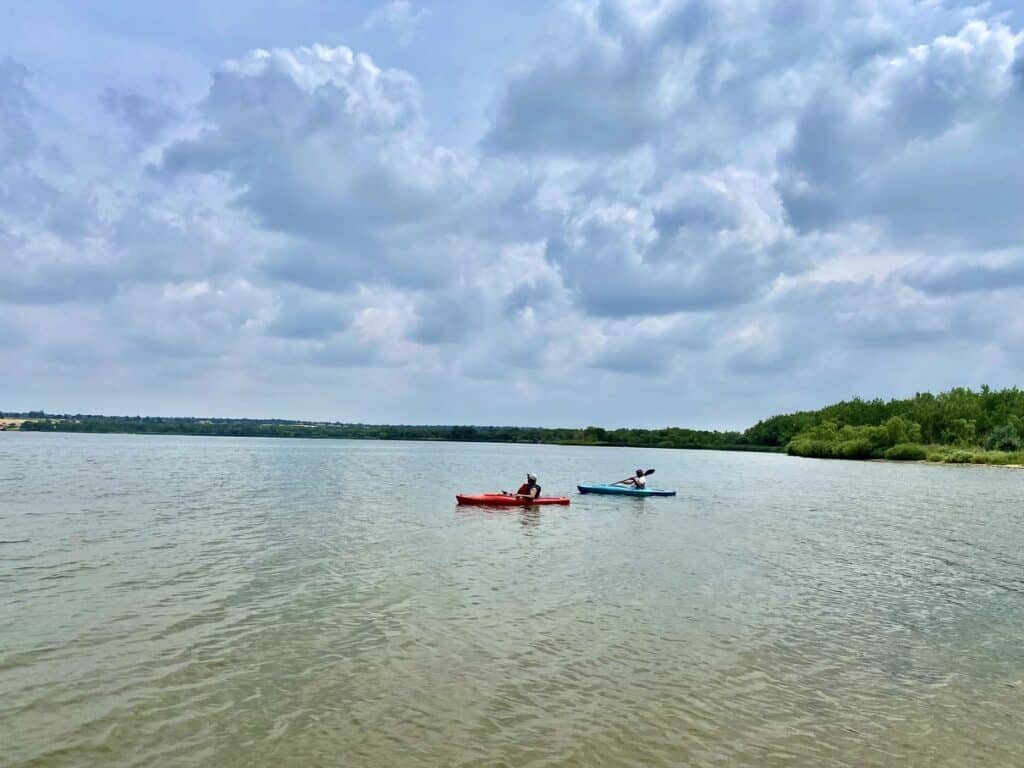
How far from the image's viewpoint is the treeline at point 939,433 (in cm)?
12975

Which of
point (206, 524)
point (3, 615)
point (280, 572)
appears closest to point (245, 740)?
point (3, 615)

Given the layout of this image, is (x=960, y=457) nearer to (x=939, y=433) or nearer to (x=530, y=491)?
(x=939, y=433)

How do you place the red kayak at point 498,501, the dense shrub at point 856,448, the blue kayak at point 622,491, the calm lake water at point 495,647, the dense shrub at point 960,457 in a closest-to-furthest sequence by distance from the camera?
the calm lake water at point 495,647, the red kayak at point 498,501, the blue kayak at point 622,491, the dense shrub at point 960,457, the dense shrub at point 856,448

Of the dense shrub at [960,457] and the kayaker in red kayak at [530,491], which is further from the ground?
the dense shrub at [960,457]

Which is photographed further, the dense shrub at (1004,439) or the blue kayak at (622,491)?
the dense shrub at (1004,439)

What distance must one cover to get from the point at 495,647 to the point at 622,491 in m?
35.2

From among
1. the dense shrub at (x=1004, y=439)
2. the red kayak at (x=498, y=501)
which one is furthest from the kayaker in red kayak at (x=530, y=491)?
the dense shrub at (x=1004, y=439)

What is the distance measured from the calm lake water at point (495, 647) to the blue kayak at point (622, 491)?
1618 cm

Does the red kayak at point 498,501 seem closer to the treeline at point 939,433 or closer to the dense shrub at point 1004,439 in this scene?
the treeline at point 939,433

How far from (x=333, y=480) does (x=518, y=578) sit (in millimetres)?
42438

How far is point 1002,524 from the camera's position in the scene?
39.3 meters

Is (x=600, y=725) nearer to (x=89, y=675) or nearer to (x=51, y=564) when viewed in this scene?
(x=89, y=675)

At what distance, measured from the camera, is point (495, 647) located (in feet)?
45.5

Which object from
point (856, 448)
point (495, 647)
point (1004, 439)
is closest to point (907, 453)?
point (856, 448)
